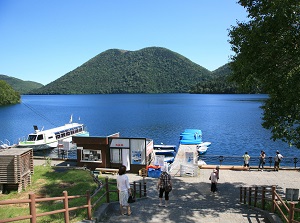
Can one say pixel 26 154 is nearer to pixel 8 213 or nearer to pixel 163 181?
A: pixel 8 213

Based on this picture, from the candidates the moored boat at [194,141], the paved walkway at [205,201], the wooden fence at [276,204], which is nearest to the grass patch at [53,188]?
the paved walkway at [205,201]

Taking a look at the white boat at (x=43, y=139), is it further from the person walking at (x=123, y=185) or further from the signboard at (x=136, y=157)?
the person walking at (x=123, y=185)

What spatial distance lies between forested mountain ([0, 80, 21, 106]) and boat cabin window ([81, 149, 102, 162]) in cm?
13701

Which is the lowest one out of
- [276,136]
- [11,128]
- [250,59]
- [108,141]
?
[11,128]

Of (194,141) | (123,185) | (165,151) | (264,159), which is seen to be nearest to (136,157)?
(264,159)

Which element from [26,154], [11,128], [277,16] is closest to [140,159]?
[26,154]

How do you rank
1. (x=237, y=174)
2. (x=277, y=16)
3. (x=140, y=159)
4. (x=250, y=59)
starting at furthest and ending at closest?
(x=140, y=159) < (x=237, y=174) < (x=250, y=59) < (x=277, y=16)

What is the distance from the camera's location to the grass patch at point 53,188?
13117 mm

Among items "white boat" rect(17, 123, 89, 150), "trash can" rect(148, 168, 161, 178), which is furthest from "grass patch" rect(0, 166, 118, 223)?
"white boat" rect(17, 123, 89, 150)

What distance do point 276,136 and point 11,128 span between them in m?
→ 72.2

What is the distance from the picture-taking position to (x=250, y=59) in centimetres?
1342

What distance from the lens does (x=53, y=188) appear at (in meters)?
17.6

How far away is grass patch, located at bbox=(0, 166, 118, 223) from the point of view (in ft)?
43.0

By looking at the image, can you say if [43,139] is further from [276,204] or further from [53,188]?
[276,204]
